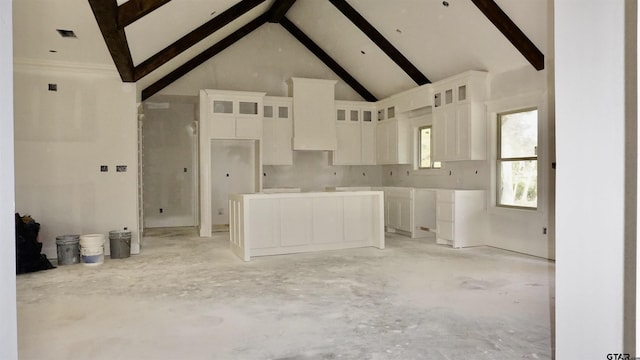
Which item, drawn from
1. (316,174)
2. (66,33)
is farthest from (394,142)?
(66,33)

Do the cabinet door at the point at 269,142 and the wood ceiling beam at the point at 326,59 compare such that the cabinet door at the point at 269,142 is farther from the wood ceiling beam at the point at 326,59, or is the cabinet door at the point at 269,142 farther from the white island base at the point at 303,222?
the white island base at the point at 303,222

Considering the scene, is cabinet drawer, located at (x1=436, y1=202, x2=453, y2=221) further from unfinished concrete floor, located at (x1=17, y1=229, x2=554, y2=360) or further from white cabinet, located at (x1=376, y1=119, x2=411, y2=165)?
white cabinet, located at (x1=376, y1=119, x2=411, y2=165)

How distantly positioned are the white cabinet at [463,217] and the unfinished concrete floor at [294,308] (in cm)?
→ 67

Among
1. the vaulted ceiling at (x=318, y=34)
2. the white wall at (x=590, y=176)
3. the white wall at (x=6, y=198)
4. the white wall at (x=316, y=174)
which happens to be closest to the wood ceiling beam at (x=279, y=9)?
the vaulted ceiling at (x=318, y=34)

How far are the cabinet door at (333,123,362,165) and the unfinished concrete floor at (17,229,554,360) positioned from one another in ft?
11.8

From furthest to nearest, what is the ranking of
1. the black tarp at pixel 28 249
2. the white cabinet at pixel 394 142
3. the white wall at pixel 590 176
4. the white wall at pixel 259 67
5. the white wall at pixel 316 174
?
1. the white wall at pixel 316 174
2. the white cabinet at pixel 394 142
3. the white wall at pixel 259 67
4. the black tarp at pixel 28 249
5. the white wall at pixel 590 176

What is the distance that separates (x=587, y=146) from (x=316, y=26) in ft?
24.9

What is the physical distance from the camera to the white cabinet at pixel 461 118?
6.53m

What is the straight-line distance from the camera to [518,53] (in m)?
5.79

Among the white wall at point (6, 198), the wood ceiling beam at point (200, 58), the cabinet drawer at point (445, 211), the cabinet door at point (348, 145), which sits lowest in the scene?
the cabinet drawer at point (445, 211)

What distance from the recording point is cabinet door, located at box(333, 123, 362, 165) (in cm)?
916

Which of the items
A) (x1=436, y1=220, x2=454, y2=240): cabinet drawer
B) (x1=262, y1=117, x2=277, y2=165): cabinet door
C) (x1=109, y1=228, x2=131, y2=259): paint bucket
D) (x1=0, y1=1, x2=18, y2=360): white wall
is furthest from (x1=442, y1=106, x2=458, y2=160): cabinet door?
(x1=0, y1=1, x2=18, y2=360): white wall

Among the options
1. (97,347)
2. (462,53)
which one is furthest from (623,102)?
(462,53)

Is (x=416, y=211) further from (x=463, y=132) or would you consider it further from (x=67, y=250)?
(x=67, y=250)
